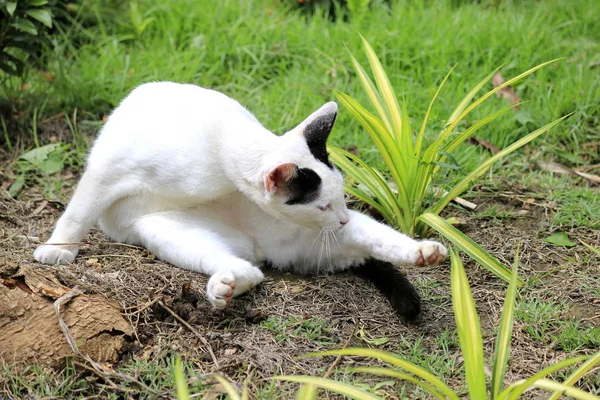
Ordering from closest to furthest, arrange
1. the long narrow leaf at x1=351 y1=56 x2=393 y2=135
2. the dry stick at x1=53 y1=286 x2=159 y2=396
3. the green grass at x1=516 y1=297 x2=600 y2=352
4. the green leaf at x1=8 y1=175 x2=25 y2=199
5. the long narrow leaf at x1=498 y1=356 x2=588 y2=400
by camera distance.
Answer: the long narrow leaf at x1=498 y1=356 x2=588 y2=400 < the dry stick at x1=53 y1=286 x2=159 y2=396 < the green grass at x1=516 y1=297 x2=600 y2=352 < the long narrow leaf at x1=351 y1=56 x2=393 y2=135 < the green leaf at x1=8 y1=175 x2=25 y2=199

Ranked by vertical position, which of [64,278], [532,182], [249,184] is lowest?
[532,182]

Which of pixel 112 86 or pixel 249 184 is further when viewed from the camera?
pixel 112 86

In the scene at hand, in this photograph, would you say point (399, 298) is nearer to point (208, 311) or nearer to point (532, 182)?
point (208, 311)

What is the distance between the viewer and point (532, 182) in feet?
12.5

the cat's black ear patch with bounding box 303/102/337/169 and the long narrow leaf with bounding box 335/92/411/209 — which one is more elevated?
the cat's black ear patch with bounding box 303/102/337/169

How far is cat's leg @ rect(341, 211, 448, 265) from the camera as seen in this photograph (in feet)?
8.59

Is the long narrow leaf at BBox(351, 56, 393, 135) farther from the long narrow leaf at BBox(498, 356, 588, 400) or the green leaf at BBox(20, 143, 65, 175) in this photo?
the green leaf at BBox(20, 143, 65, 175)

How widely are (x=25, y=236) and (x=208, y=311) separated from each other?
1.14 m

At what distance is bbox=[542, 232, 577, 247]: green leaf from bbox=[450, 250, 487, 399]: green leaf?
1331 millimetres

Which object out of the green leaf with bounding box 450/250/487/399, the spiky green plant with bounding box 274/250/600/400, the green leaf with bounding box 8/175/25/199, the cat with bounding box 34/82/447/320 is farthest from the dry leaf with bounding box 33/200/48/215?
the green leaf with bounding box 450/250/487/399

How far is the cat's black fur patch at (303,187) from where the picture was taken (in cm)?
261

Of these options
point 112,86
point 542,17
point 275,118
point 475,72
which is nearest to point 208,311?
point 275,118

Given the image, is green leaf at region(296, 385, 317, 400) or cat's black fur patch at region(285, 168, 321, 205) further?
cat's black fur patch at region(285, 168, 321, 205)

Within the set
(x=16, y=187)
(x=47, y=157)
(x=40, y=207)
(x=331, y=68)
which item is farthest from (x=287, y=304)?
(x=331, y=68)
